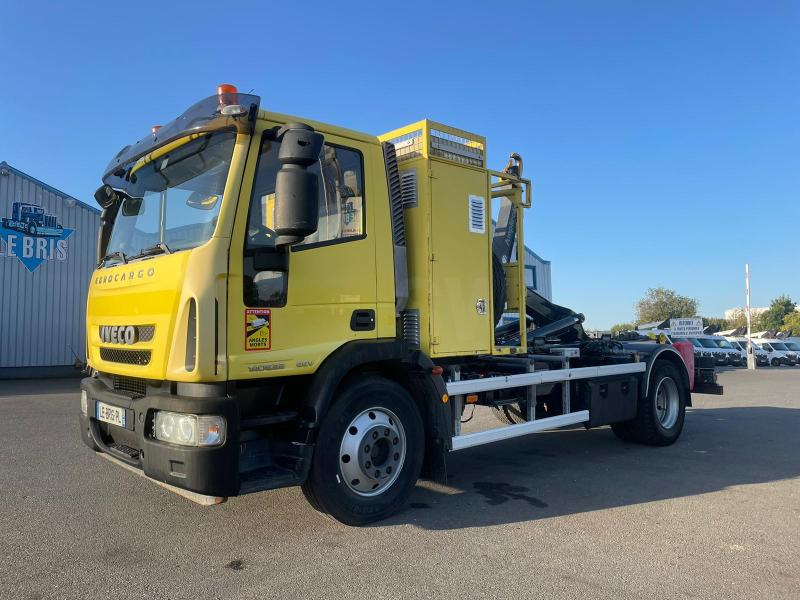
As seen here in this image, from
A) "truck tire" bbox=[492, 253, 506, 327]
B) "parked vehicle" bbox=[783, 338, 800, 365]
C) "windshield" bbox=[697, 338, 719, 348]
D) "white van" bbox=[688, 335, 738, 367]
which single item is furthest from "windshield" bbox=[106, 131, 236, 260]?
"parked vehicle" bbox=[783, 338, 800, 365]

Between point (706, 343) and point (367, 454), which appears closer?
point (367, 454)

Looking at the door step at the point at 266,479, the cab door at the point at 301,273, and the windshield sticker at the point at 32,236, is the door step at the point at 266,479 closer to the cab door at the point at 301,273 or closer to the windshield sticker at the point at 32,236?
the cab door at the point at 301,273

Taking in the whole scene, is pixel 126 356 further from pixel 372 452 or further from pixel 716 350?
pixel 716 350

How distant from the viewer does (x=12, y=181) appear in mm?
18953

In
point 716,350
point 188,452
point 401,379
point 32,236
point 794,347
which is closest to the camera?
point 188,452

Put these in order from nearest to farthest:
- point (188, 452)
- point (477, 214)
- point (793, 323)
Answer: point (188, 452) → point (477, 214) → point (793, 323)

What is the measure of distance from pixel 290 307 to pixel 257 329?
12.0 inches

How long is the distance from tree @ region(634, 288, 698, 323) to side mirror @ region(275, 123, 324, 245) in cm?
7623

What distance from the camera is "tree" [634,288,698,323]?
74125 mm

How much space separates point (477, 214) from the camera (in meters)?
5.80

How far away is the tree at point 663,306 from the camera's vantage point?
74.1m

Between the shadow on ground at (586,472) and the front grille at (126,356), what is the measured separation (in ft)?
7.51

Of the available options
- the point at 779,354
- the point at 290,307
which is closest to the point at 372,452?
the point at 290,307

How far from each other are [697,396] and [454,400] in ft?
40.4
